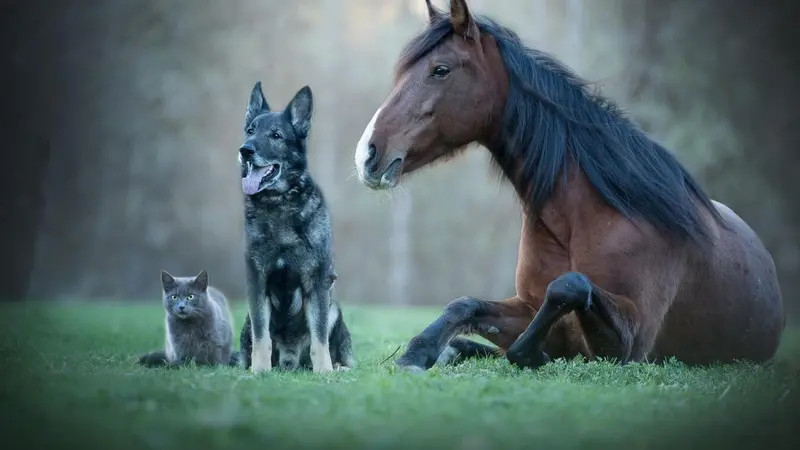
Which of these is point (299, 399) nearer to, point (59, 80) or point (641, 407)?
point (641, 407)

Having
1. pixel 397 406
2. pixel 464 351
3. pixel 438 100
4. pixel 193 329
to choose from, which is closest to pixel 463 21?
pixel 438 100

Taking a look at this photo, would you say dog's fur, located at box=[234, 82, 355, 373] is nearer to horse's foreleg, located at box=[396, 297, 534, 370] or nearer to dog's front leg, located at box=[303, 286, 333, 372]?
dog's front leg, located at box=[303, 286, 333, 372]

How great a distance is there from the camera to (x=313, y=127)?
1341 inches

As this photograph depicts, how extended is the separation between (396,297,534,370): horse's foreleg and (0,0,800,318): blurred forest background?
3.35 ft

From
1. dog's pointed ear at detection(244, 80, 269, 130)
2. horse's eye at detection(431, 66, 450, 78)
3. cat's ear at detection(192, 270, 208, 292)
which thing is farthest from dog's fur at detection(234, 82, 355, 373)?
cat's ear at detection(192, 270, 208, 292)

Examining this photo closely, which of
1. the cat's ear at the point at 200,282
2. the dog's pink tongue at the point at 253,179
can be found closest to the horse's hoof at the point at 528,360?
the dog's pink tongue at the point at 253,179

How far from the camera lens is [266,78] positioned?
32.9 meters

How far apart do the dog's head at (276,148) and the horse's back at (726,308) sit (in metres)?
2.98

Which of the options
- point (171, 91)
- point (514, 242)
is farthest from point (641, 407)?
point (514, 242)

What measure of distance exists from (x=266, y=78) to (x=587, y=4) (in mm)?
13694

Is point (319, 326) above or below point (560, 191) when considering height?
below

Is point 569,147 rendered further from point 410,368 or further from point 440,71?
point 410,368

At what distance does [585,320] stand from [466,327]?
95cm

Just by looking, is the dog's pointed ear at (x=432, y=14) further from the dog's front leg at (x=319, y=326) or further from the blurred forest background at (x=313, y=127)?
the dog's front leg at (x=319, y=326)
